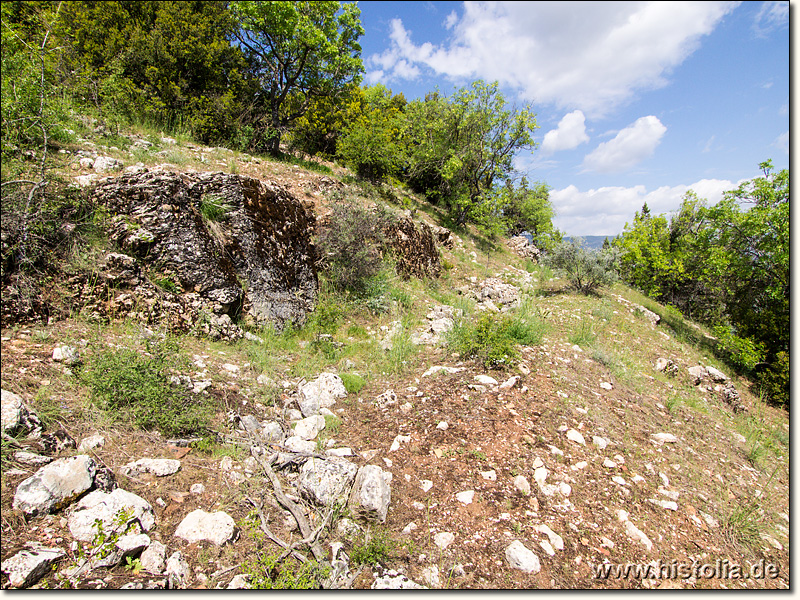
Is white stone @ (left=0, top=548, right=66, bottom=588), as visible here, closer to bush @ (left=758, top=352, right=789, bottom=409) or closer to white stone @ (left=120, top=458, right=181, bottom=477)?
white stone @ (left=120, top=458, right=181, bottom=477)

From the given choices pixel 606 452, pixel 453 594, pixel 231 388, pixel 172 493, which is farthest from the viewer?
pixel 231 388

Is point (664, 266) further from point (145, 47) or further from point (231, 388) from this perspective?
point (145, 47)

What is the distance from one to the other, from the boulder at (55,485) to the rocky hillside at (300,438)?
0.04 feet

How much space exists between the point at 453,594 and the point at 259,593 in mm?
1139

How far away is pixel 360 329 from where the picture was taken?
6754 mm

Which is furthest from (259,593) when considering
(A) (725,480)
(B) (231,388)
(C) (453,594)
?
(A) (725,480)

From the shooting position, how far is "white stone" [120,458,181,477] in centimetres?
258

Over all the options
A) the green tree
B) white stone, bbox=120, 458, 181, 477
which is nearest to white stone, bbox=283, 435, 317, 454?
white stone, bbox=120, 458, 181, 477

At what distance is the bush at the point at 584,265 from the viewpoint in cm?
1099

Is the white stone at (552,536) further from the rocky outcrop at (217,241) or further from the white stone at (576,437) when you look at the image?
the rocky outcrop at (217,241)

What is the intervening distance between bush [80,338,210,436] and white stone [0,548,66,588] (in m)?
1.23

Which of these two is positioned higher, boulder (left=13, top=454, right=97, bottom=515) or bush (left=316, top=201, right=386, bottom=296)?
bush (left=316, top=201, right=386, bottom=296)

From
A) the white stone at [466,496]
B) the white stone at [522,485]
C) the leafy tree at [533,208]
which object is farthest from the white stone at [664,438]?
the leafy tree at [533,208]

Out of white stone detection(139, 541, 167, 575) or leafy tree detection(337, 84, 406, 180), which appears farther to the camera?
leafy tree detection(337, 84, 406, 180)
